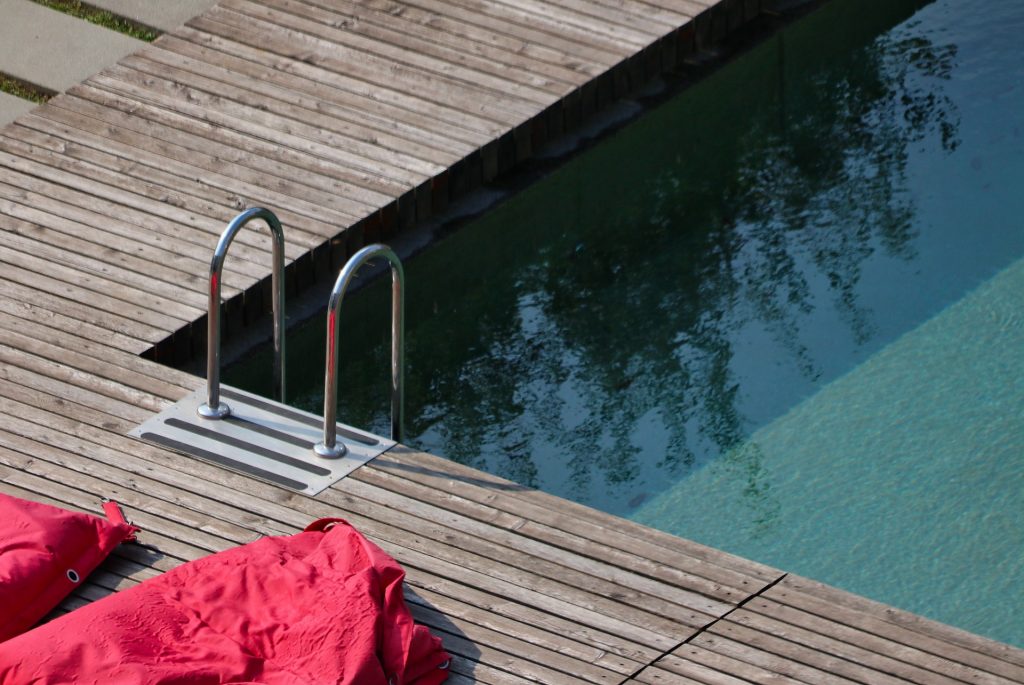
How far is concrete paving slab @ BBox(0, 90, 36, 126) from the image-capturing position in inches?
278

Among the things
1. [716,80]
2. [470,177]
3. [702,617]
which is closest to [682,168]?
[716,80]

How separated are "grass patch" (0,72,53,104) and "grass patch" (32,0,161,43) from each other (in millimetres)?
524

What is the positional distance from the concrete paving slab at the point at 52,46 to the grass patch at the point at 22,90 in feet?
0.08

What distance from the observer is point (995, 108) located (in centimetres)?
770

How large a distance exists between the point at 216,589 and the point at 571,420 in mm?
2098

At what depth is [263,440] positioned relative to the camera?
5113 mm

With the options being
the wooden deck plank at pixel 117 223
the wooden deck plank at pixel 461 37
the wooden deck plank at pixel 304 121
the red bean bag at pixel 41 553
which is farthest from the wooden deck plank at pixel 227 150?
the red bean bag at pixel 41 553

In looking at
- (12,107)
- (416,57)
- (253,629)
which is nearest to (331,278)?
(416,57)

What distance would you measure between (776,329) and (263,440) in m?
2.26

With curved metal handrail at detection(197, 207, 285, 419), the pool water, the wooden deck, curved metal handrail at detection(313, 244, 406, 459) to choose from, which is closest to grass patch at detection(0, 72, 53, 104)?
the wooden deck

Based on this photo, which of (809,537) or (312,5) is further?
(312,5)

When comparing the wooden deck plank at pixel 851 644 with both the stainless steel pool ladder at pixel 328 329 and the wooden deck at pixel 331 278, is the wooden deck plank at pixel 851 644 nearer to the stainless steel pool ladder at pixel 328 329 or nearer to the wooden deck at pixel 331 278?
the wooden deck at pixel 331 278

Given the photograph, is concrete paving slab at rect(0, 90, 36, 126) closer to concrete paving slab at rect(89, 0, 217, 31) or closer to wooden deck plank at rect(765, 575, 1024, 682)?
concrete paving slab at rect(89, 0, 217, 31)

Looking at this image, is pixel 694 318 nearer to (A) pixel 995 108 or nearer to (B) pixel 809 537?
(B) pixel 809 537
